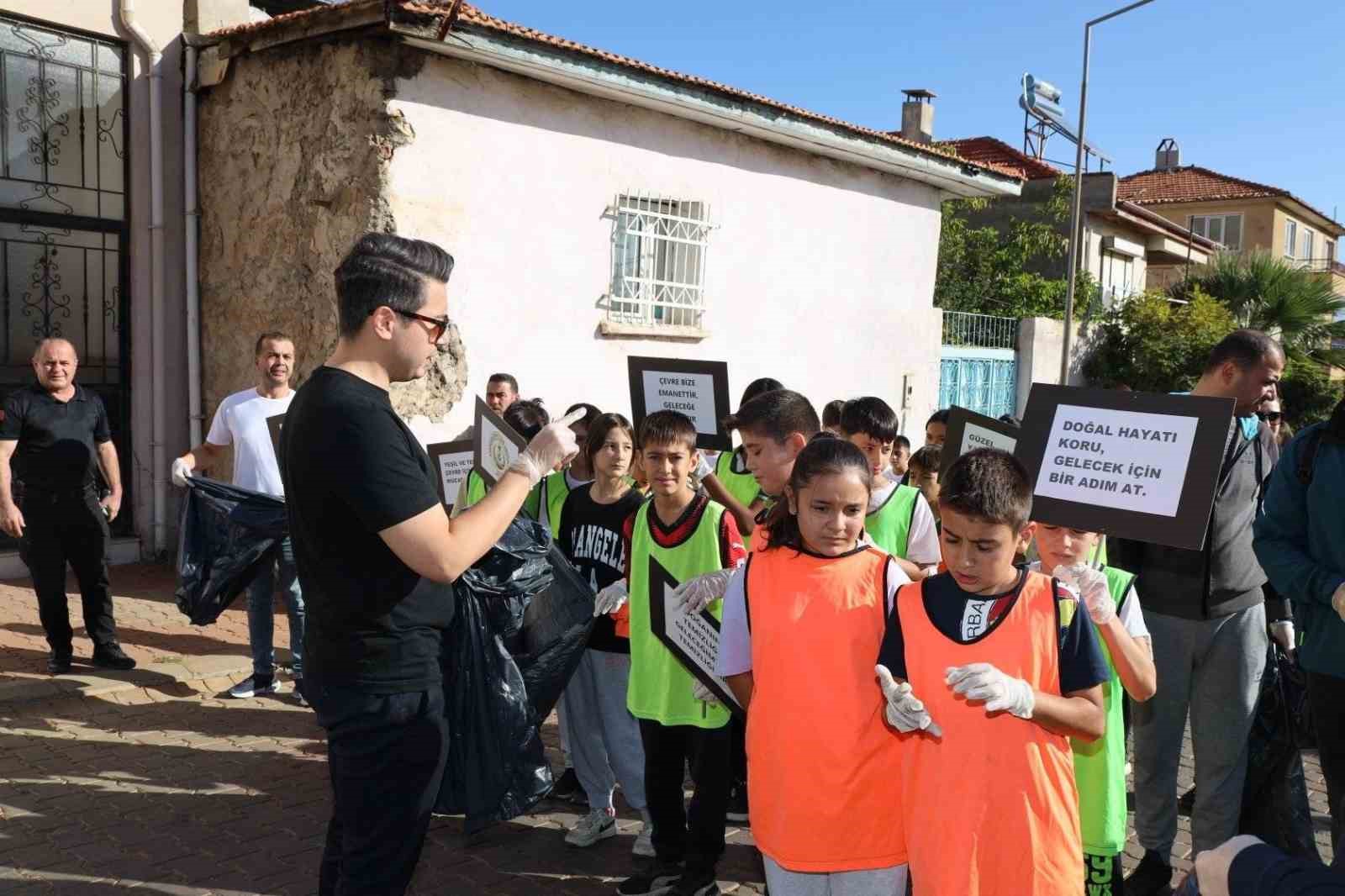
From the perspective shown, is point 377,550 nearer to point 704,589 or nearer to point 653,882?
point 704,589

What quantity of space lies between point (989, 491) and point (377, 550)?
1.40m

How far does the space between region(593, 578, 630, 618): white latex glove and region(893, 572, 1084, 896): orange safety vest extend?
5.49ft

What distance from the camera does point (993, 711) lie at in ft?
7.99

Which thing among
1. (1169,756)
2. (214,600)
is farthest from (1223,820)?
(214,600)

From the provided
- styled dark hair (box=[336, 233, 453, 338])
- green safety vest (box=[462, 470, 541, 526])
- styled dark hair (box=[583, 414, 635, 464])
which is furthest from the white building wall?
styled dark hair (box=[336, 233, 453, 338])

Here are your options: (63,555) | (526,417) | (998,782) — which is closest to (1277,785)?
(998,782)

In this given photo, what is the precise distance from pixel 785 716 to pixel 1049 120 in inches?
1137

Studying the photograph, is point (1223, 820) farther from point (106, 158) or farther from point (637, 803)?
point (106, 158)

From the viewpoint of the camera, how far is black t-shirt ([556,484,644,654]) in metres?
4.47

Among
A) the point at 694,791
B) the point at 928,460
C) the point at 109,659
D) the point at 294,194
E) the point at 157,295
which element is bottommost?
the point at 109,659

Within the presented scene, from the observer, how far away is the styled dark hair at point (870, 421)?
438 cm

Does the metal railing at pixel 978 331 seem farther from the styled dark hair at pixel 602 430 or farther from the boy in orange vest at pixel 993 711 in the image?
the boy in orange vest at pixel 993 711

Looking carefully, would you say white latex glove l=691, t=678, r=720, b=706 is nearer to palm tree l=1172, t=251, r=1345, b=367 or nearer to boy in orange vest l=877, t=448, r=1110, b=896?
boy in orange vest l=877, t=448, r=1110, b=896

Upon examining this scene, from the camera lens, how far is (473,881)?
4.10 meters
